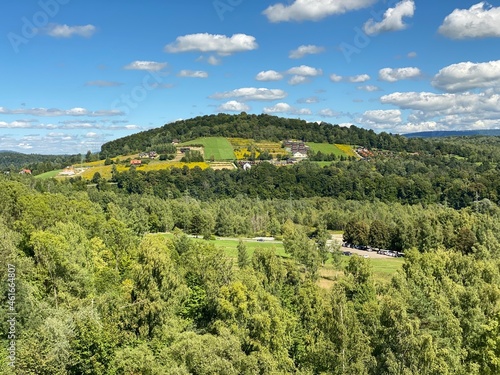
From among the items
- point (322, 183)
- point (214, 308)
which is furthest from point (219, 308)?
point (322, 183)

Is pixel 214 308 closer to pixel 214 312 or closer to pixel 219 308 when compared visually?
pixel 214 312

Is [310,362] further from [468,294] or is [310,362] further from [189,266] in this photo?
[189,266]

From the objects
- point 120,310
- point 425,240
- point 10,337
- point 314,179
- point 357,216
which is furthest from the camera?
point 314,179

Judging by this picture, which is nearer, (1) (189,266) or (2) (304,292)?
(2) (304,292)

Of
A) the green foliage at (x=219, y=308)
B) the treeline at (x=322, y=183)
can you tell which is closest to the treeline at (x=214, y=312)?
the green foliage at (x=219, y=308)

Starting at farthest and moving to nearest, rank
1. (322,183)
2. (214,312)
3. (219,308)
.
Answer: (322,183)
(214,312)
(219,308)

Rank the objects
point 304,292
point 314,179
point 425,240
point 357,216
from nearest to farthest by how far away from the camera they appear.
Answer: point 304,292
point 425,240
point 357,216
point 314,179

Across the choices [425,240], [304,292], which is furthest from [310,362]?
[425,240]
